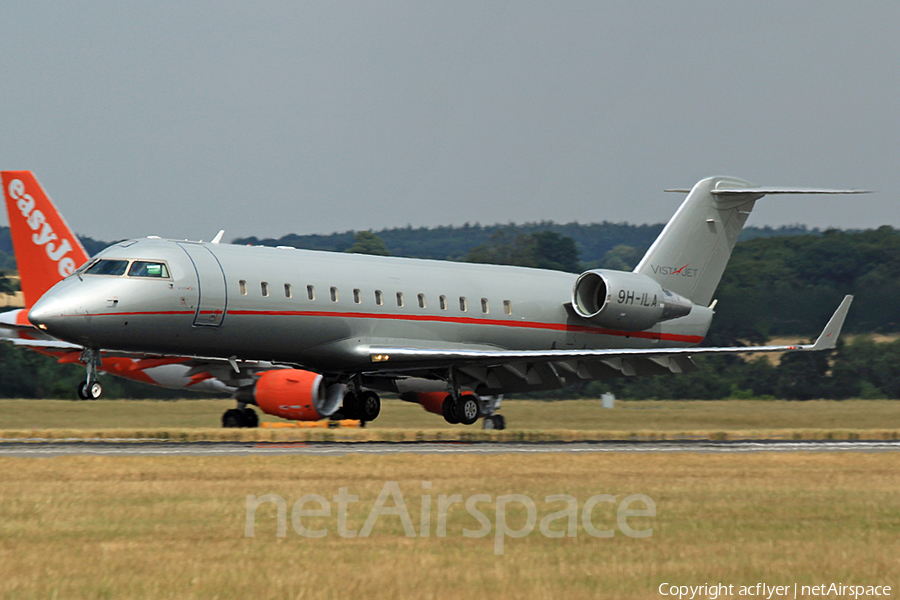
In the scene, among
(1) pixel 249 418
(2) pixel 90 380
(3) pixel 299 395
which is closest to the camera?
(2) pixel 90 380

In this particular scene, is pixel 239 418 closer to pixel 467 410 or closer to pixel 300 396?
pixel 300 396

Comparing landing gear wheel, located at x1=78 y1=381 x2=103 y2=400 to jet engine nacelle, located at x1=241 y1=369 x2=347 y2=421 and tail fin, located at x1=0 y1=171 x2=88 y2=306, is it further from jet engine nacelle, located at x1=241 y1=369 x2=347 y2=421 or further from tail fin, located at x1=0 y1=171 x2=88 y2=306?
tail fin, located at x1=0 y1=171 x2=88 y2=306

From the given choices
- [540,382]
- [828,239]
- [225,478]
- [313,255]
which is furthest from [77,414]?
[828,239]

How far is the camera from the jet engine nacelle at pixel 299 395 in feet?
103

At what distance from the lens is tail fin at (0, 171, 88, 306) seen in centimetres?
3716

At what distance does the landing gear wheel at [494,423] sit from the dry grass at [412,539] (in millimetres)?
14274

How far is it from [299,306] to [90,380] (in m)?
4.99

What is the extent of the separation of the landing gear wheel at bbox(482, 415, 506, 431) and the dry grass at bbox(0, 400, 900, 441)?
11.3 inches

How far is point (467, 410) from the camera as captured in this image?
1211 inches

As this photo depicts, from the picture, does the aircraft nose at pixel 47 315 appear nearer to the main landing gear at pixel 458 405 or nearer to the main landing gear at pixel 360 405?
the main landing gear at pixel 360 405

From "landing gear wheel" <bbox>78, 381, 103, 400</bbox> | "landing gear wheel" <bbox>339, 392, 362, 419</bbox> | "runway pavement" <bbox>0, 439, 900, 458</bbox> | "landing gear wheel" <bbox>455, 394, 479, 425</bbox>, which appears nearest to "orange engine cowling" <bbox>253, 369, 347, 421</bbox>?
"landing gear wheel" <bbox>339, 392, 362, 419</bbox>

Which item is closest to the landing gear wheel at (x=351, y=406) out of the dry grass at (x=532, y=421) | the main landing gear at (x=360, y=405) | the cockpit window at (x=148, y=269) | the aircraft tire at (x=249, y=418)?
the main landing gear at (x=360, y=405)

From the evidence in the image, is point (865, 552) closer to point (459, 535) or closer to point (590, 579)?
point (590, 579)

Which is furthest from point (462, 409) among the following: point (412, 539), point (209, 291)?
point (412, 539)
